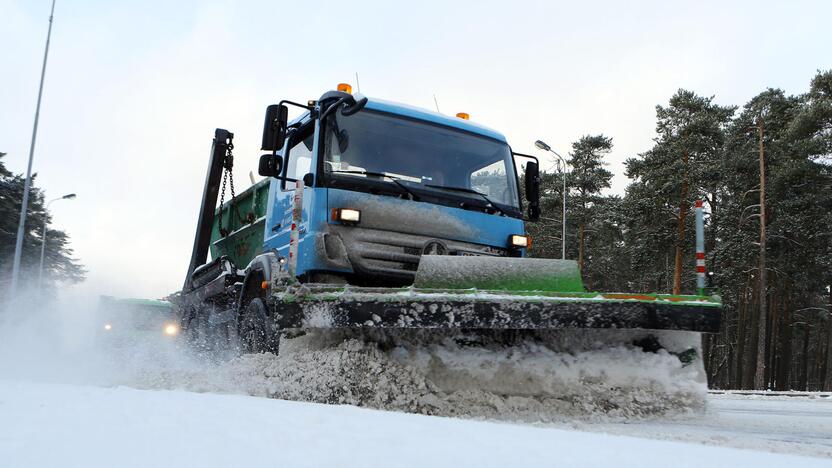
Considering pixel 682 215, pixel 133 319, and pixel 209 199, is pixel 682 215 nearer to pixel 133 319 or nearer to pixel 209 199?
pixel 133 319

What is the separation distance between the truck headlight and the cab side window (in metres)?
0.64

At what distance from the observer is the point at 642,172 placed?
96.8 feet

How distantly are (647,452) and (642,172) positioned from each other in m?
28.6

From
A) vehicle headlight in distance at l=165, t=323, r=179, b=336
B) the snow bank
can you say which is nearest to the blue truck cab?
the snow bank

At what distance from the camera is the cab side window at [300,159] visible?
641cm

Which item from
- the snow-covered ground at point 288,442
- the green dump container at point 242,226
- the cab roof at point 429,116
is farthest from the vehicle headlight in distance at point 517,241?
the snow-covered ground at point 288,442

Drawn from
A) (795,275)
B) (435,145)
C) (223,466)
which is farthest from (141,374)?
(795,275)

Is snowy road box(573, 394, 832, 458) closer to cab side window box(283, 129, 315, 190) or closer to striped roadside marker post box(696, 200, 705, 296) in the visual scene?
striped roadside marker post box(696, 200, 705, 296)

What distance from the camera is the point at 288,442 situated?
97.1 inches

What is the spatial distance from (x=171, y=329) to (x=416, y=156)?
520 cm

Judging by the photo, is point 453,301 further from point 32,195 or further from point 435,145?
point 32,195

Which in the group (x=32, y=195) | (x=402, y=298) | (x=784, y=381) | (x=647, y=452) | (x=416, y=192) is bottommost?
(x=784, y=381)

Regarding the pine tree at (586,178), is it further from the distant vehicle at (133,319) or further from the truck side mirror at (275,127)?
the truck side mirror at (275,127)

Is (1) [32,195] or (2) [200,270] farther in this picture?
(1) [32,195]
